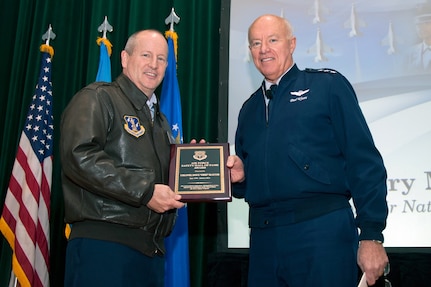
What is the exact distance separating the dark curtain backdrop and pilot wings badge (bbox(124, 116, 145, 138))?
204 centimetres

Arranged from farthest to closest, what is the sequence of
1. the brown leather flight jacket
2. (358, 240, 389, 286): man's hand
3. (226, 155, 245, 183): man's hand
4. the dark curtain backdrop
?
the dark curtain backdrop < (226, 155, 245, 183): man's hand < the brown leather flight jacket < (358, 240, 389, 286): man's hand

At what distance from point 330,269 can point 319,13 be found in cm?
271

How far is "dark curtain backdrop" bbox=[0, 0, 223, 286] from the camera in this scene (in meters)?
4.34

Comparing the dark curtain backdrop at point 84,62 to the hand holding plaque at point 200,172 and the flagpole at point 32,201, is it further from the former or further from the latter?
the hand holding plaque at point 200,172

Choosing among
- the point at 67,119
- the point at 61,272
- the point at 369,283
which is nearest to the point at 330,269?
the point at 369,283

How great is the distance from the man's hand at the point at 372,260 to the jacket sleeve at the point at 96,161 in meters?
0.95

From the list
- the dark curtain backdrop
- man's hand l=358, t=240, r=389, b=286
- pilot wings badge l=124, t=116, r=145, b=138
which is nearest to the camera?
man's hand l=358, t=240, r=389, b=286

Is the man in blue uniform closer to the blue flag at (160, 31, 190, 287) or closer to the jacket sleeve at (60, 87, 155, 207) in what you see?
the jacket sleeve at (60, 87, 155, 207)

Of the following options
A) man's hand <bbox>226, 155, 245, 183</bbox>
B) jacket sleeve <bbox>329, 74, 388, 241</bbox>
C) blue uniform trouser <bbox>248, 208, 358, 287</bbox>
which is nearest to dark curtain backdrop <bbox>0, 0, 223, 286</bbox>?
man's hand <bbox>226, 155, 245, 183</bbox>

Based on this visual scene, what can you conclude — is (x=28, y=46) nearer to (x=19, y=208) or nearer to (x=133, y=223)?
(x=19, y=208)

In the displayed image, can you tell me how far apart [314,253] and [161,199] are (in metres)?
0.71

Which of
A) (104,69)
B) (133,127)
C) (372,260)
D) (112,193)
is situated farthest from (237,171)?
(104,69)

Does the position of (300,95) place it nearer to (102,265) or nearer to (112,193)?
(112,193)

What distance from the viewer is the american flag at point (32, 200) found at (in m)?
3.68
